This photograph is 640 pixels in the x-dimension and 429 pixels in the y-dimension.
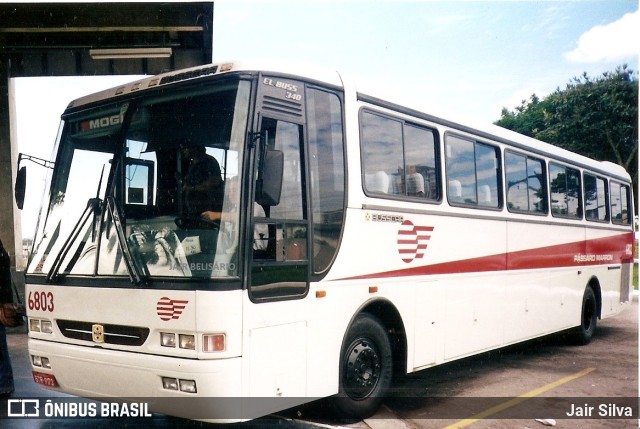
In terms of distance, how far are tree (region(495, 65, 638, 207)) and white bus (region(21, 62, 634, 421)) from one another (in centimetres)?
1068

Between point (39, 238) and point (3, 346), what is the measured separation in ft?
6.10

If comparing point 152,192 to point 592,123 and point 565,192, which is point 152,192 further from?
point 592,123

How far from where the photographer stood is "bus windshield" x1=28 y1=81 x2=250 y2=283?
4625 millimetres

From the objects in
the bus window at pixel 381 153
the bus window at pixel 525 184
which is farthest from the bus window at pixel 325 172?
the bus window at pixel 525 184

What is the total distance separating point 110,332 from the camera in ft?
16.1

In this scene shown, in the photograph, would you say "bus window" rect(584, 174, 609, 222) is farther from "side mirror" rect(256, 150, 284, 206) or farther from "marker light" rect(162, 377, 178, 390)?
"marker light" rect(162, 377, 178, 390)

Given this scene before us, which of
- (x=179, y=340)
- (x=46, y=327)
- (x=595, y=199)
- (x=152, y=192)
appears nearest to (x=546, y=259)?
(x=595, y=199)

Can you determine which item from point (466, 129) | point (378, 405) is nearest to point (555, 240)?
→ point (466, 129)

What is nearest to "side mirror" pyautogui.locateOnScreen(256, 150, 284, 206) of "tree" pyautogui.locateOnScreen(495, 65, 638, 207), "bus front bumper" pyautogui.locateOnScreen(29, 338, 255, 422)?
"bus front bumper" pyautogui.locateOnScreen(29, 338, 255, 422)

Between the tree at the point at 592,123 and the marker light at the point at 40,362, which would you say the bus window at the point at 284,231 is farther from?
the tree at the point at 592,123

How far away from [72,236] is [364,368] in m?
2.85

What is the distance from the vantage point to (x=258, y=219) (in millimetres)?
4723

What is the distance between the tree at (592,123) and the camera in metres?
16.0

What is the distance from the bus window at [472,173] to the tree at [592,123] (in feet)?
26.8
